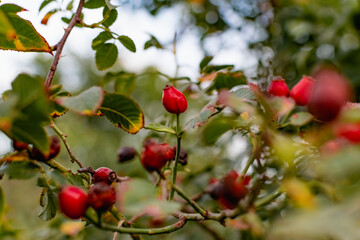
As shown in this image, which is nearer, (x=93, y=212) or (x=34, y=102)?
(x=34, y=102)

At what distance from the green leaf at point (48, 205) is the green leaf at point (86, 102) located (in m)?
0.20

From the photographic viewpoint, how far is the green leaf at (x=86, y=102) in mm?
479

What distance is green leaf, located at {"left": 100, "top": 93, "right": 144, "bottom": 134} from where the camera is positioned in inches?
23.1

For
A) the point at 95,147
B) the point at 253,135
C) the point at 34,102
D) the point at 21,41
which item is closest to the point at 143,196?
the point at 34,102

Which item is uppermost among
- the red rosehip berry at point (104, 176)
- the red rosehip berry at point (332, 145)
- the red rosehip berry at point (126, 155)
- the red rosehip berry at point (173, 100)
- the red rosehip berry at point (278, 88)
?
the red rosehip berry at point (332, 145)

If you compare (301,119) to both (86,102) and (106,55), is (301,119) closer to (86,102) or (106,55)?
(86,102)

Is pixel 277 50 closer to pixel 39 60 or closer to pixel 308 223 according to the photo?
pixel 308 223

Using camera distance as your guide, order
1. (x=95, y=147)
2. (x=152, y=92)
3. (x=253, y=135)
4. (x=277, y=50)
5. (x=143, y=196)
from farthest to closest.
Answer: (x=95, y=147) < (x=152, y=92) < (x=277, y=50) < (x=253, y=135) < (x=143, y=196)

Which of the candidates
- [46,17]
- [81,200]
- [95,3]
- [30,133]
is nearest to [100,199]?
[81,200]

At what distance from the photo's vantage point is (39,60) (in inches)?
461

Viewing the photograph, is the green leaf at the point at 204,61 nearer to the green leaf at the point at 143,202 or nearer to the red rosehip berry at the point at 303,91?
the red rosehip berry at the point at 303,91

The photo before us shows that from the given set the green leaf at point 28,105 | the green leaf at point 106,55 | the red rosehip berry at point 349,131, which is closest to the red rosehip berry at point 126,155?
the green leaf at point 106,55

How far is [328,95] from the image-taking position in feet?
1.35

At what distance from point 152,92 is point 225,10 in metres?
4.28
